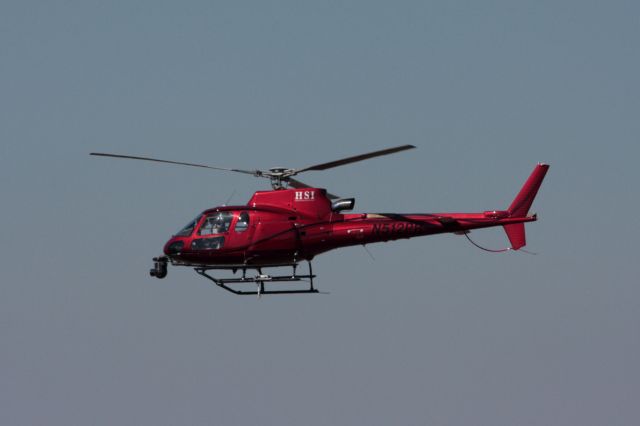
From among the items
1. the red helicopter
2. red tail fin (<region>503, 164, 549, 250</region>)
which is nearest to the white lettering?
the red helicopter

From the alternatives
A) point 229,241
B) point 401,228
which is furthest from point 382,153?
point 229,241

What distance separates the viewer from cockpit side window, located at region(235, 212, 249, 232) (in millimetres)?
45075

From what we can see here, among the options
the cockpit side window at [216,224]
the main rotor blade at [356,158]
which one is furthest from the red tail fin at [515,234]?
the cockpit side window at [216,224]

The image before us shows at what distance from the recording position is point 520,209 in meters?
44.0

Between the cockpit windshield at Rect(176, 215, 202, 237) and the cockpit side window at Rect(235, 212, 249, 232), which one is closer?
the cockpit side window at Rect(235, 212, 249, 232)

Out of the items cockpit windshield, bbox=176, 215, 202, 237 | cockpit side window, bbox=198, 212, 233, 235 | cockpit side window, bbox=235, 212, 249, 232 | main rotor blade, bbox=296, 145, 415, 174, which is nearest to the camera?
main rotor blade, bbox=296, 145, 415, 174

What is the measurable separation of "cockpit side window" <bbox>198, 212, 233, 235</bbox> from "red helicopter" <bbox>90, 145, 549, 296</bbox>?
0.10ft

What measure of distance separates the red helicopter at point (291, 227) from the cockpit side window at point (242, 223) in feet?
0.04

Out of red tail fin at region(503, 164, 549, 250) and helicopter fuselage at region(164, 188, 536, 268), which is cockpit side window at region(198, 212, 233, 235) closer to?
helicopter fuselage at region(164, 188, 536, 268)

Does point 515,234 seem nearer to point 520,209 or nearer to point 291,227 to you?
point 520,209

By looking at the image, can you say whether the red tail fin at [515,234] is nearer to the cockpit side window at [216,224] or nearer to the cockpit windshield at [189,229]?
the cockpit side window at [216,224]

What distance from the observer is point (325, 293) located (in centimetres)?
4338

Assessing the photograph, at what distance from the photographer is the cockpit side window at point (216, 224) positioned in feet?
149

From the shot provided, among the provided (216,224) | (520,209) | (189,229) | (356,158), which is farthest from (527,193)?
(189,229)
